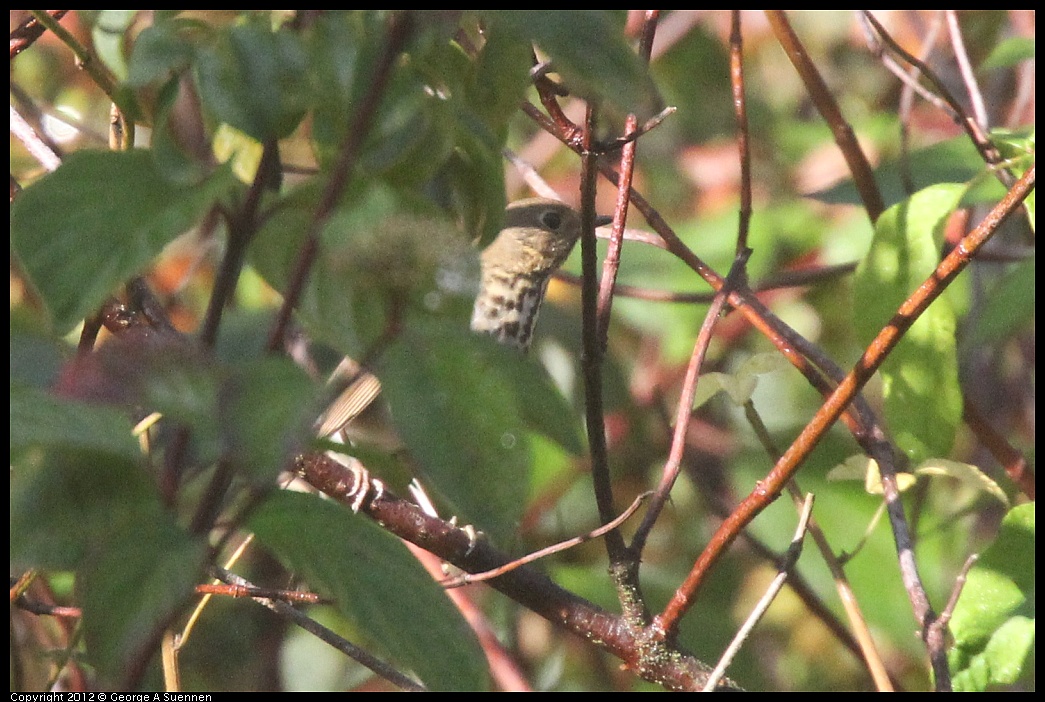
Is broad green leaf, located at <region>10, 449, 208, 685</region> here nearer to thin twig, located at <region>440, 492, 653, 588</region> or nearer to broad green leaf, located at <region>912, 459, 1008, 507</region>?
thin twig, located at <region>440, 492, 653, 588</region>

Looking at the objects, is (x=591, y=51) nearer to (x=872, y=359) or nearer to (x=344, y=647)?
(x=872, y=359)

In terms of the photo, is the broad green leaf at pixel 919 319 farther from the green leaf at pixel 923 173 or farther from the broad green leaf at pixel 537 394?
the broad green leaf at pixel 537 394

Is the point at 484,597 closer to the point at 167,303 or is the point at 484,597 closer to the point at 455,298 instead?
the point at 167,303

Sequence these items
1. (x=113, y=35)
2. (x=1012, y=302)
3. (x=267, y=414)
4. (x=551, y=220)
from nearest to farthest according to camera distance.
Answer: (x=267, y=414) < (x=113, y=35) < (x=1012, y=302) < (x=551, y=220)

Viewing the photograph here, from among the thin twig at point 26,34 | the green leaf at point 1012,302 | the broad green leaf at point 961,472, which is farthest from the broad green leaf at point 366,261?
the green leaf at point 1012,302

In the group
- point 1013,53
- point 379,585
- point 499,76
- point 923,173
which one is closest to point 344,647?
point 379,585

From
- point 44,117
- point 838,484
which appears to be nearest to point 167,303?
point 44,117
